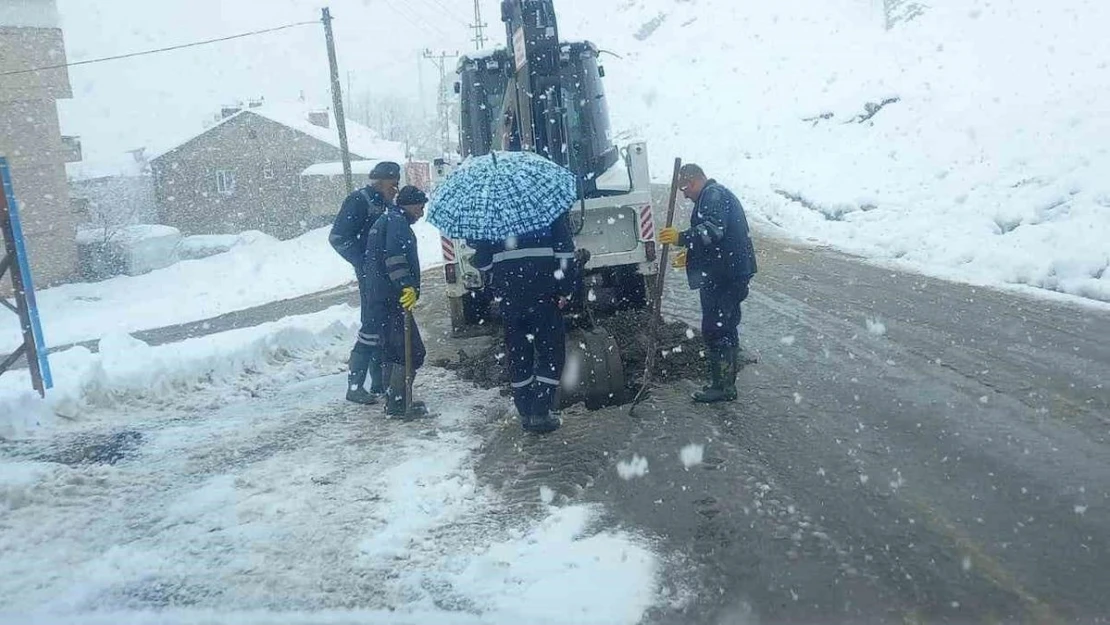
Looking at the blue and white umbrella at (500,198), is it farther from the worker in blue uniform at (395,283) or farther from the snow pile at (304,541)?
the snow pile at (304,541)

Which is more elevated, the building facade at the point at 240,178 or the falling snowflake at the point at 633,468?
the building facade at the point at 240,178

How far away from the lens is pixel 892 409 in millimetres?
5660

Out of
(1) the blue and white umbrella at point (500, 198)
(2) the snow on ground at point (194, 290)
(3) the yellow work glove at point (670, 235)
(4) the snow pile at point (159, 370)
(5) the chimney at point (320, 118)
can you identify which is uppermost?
(5) the chimney at point (320, 118)

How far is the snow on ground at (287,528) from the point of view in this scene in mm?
3619

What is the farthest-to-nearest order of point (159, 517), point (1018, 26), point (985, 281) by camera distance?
1. point (1018, 26)
2. point (985, 281)
3. point (159, 517)

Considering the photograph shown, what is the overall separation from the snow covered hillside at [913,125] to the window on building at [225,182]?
888 inches

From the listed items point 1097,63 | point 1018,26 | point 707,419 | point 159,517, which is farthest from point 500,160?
point 1018,26

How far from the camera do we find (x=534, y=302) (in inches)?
223

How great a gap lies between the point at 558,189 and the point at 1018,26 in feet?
123

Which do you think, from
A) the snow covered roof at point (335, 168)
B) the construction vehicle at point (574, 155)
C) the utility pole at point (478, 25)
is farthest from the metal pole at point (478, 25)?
the construction vehicle at point (574, 155)

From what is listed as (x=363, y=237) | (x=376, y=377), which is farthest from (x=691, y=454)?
(x=363, y=237)

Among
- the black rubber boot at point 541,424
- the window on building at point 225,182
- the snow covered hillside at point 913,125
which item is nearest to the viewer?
the black rubber boot at point 541,424

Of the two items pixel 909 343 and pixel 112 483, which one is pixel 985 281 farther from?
pixel 112 483

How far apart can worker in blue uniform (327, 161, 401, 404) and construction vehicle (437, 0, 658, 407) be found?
4.03ft
